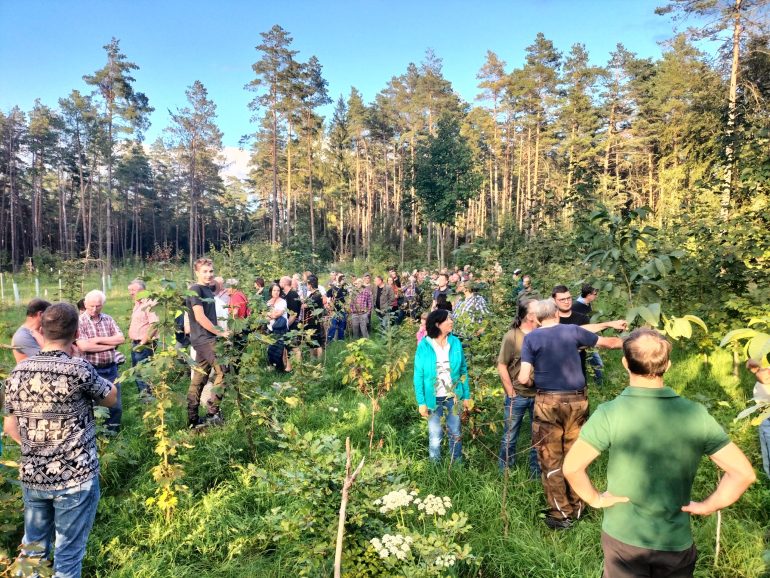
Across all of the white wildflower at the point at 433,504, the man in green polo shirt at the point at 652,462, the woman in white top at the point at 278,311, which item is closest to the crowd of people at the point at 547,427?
the man in green polo shirt at the point at 652,462

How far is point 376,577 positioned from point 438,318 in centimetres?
222

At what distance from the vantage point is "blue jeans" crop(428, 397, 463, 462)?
412 centimetres

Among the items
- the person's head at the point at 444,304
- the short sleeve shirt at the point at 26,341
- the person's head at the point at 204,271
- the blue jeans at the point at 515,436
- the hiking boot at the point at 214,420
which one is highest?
the person's head at the point at 204,271

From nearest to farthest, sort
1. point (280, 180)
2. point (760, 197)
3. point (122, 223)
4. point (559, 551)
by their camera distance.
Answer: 1. point (559, 551)
2. point (760, 197)
3. point (280, 180)
4. point (122, 223)

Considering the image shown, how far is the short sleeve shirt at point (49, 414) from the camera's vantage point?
8.27ft

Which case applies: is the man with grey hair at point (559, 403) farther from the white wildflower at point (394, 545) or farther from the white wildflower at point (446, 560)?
the white wildflower at point (394, 545)

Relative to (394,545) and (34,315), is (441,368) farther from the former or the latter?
(34,315)

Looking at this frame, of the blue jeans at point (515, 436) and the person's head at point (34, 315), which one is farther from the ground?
the person's head at point (34, 315)

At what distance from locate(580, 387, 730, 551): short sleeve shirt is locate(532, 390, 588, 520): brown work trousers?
162cm

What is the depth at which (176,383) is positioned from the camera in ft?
22.8

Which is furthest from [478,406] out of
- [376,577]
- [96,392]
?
[96,392]

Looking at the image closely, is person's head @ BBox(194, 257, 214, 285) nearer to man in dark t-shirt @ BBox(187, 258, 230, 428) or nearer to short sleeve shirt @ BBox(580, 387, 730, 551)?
man in dark t-shirt @ BBox(187, 258, 230, 428)

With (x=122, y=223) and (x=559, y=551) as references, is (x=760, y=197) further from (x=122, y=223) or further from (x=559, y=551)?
(x=122, y=223)

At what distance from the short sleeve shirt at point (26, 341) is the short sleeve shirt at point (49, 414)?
1.06 m
